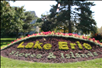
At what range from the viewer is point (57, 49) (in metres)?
7.40

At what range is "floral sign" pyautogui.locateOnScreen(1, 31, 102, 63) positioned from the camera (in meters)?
6.72

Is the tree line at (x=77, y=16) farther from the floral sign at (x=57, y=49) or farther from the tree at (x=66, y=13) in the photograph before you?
the floral sign at (x=57, y=49)

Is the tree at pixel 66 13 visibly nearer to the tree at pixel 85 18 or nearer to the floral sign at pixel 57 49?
the tree at pixel 85 18

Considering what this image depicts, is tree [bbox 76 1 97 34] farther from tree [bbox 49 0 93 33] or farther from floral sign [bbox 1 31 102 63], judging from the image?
floral sign [bbox 1 31 102 63]

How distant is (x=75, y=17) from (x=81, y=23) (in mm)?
2501

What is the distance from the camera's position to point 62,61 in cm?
633

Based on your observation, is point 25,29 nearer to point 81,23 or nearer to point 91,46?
point 81,23

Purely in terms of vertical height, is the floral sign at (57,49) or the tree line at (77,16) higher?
the tree line at (77,16)

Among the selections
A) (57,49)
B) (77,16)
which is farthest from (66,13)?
(57,49)

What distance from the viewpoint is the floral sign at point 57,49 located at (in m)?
6.72

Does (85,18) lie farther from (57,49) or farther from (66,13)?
(57,49)

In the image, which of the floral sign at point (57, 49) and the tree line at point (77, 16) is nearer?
the floral sign at point (57, 49)

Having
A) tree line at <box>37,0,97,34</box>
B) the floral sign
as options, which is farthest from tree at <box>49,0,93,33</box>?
the floral sign

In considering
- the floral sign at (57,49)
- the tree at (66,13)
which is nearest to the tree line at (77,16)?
the tree at (66,13)
